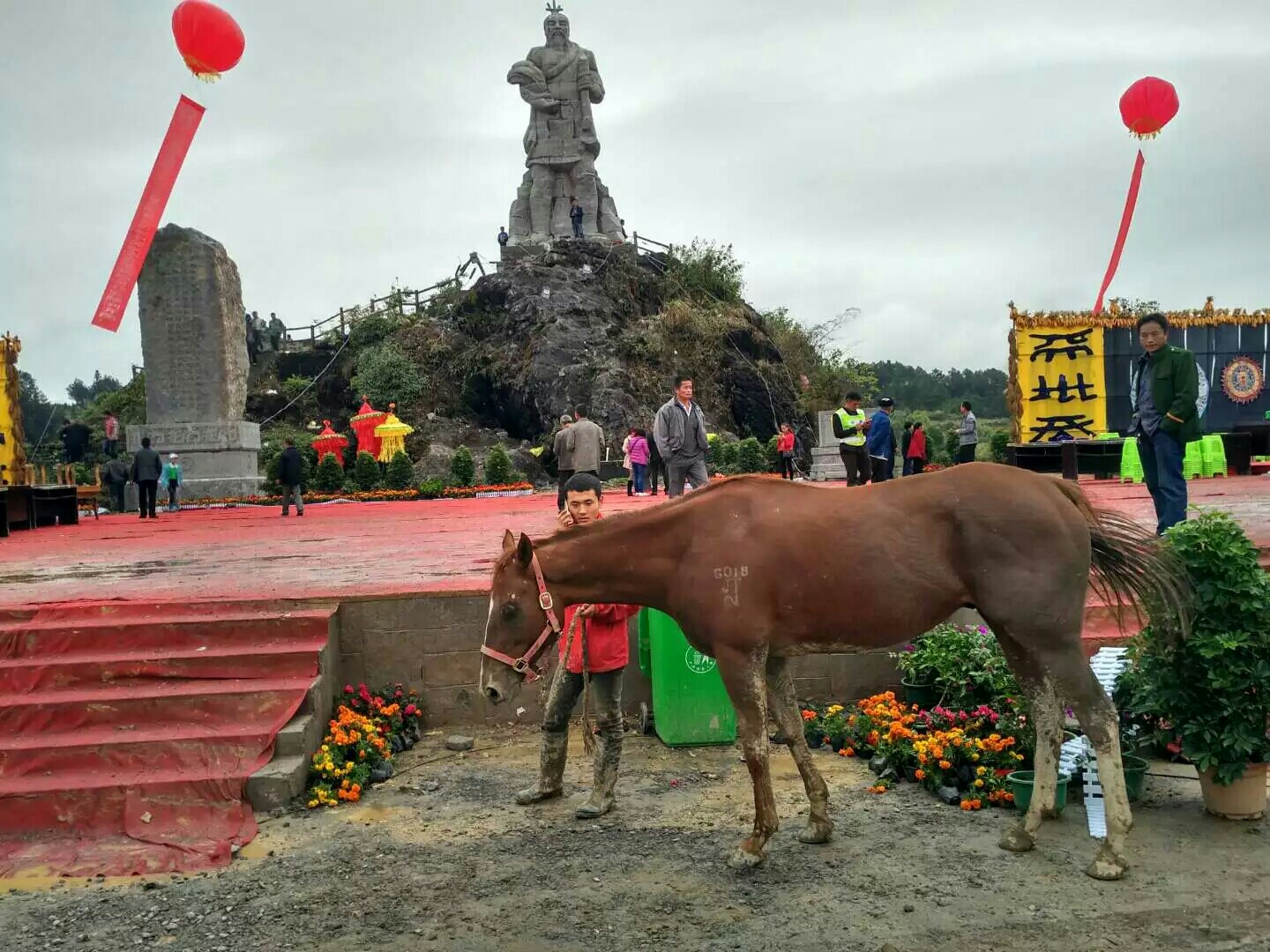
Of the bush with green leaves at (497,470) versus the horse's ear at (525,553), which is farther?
the bush with green leaves at (497,470)

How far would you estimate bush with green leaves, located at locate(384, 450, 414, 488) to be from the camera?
96.0ft

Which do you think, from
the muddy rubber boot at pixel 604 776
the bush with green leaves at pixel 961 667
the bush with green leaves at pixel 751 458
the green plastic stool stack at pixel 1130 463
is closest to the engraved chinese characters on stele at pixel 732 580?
the muddy rubber boot at pixel 604 776

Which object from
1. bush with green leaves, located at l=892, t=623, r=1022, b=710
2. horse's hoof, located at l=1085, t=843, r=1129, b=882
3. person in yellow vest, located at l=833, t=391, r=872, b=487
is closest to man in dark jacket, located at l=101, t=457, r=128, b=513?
person in yellow vest, located at l=833, t=391, r=872, b=487

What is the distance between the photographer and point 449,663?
7023mm

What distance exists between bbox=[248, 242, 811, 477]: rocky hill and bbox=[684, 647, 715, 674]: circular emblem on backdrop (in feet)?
98.2

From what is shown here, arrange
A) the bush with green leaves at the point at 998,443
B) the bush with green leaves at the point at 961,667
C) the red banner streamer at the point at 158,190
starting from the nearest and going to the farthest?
the bush with green leaves at the point at 961,667, the red banner streamer at the point at 158,190, the bush with green leaves at the point at 998,443

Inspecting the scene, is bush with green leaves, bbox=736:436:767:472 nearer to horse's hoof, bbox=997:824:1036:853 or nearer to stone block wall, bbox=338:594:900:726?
stone block wall, bbox=338:594:900:726

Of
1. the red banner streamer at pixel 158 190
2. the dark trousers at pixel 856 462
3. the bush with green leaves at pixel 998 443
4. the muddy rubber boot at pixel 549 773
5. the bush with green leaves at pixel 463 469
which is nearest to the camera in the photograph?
the muddy rubber boot at pixel 549 773

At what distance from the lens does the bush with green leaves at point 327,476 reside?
93.9 ft

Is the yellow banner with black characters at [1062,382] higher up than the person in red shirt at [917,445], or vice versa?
the yellow banner with black characters at [1062,382]

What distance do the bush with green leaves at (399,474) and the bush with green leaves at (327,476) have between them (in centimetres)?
149

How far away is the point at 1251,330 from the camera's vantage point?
21906 mm

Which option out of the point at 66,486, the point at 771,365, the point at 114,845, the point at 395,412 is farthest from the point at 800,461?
the point at 114,845

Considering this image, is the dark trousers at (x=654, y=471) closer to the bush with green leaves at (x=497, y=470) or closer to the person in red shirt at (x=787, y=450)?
the person in red shirt at (x=787, y=450)
